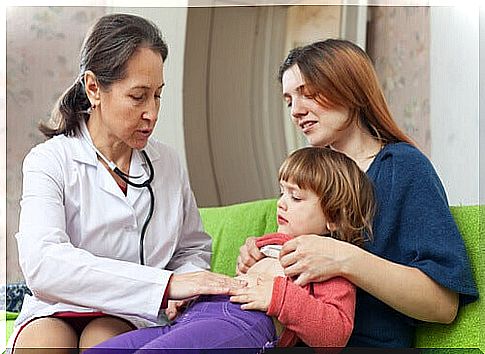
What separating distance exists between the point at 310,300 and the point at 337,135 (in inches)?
9.5

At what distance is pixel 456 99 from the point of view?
1189 millimetres

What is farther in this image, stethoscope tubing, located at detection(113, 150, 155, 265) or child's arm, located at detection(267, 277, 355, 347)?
stethoscope tubing, located at detection(113, 150, 155, 265)

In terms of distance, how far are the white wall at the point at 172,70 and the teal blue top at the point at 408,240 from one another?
273 millimetres

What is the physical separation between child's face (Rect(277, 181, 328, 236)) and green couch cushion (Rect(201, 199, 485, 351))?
0.08 m

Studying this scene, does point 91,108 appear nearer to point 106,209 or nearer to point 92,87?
point 92,87

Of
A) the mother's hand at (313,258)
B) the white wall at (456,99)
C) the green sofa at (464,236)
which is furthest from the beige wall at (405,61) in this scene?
the mother's hand at (313,258)

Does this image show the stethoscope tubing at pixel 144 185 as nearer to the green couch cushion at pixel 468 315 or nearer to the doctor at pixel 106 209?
the doctor at pixel 106 209

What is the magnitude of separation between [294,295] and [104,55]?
0.39 meters

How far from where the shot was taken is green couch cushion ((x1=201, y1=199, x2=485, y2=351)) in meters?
1.10

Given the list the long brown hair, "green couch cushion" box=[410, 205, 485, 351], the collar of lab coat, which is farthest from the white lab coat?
"green couch cushion" box=[410, 205, 485, 351]

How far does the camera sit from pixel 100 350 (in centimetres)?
99

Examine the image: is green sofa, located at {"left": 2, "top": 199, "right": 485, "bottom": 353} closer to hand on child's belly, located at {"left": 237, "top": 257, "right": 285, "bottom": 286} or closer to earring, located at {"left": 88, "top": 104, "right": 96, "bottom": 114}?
hand on child's belly, located at {"left": 237, "top": 257, "right": 285, "bottom": 286}

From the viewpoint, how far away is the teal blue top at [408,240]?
108 centimetres

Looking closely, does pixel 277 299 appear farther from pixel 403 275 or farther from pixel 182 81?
pixel 182 81
